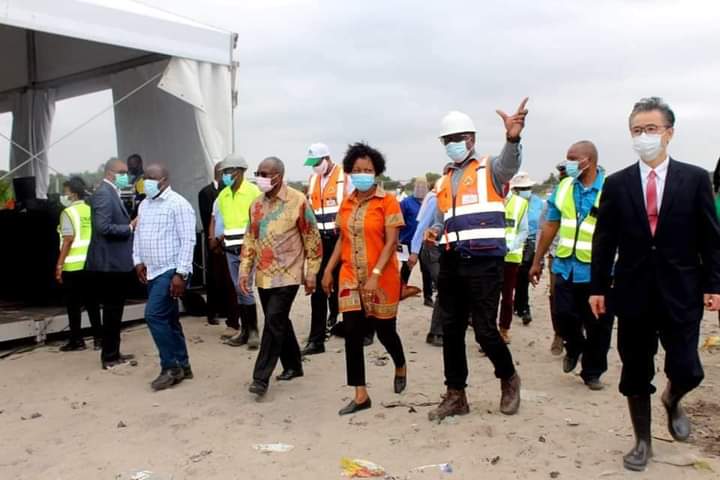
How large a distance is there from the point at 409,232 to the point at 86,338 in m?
4.10

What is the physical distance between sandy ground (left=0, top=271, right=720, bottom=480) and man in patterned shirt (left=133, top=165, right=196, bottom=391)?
37 centimetres

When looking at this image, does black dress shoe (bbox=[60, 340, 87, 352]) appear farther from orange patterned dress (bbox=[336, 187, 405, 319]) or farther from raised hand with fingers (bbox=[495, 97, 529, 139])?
raised hand with fingers (bbox=[495, 97, 529, 139])

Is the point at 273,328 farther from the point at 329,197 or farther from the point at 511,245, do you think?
the point at 511,245

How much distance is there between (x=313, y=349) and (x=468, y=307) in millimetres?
2547

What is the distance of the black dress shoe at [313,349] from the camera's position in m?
6.66

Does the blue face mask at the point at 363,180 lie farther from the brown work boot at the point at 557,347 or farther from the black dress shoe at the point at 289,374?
the brown work boot at the point at 557,347

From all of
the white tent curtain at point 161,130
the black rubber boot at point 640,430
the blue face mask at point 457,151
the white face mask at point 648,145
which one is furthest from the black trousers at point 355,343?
the white tent curtain at point 161,130

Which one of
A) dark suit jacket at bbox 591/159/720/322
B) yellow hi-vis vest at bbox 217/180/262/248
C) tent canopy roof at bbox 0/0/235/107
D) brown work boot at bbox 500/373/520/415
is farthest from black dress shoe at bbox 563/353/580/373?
tent canopy roof at bbox 0/0/235/107

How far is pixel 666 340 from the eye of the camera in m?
3.59

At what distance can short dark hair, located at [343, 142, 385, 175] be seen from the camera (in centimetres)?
484

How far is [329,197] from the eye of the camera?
21.9ft

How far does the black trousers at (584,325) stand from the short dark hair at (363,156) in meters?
1.71

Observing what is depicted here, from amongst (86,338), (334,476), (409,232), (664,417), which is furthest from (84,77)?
(664,417)

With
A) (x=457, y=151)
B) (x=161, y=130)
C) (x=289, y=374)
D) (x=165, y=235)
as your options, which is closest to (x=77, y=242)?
(x=165, y=235)
